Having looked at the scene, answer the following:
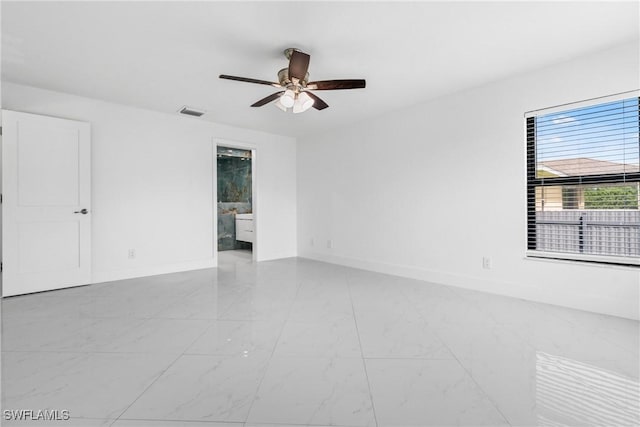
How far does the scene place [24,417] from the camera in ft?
4.51

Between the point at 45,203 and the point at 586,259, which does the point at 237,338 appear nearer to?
the point at 45,203

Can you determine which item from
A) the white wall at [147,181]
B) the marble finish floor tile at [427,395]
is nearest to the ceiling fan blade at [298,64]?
the marble finish floor tile at [427,395]

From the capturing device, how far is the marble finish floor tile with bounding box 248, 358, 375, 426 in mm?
1364

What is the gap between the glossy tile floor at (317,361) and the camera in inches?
55.4

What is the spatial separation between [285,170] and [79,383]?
186 inches

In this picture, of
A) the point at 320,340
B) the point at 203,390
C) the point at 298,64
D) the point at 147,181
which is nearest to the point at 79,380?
the point at 203,390

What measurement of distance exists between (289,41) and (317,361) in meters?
2.51

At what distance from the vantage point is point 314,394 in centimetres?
153

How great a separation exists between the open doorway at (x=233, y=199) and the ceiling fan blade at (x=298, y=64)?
4494mm

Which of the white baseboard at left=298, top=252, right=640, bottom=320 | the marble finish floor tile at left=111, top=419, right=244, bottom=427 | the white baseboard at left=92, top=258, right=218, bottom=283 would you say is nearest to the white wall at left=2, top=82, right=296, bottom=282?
the white baseboard at left=92, top=258, right=218, bottom=283

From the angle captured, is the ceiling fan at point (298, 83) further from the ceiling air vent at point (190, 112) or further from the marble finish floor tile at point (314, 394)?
the marble finish floor tile at point (314, 394)

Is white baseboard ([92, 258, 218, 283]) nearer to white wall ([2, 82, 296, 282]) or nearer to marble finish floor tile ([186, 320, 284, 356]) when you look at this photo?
white wall ([2, 82, 296, 282])

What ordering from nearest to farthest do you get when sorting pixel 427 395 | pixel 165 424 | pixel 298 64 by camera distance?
pixel 165 424 → pixel 427 395 → pixel 298 64

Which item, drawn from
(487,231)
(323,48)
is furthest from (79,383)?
(487,231)
